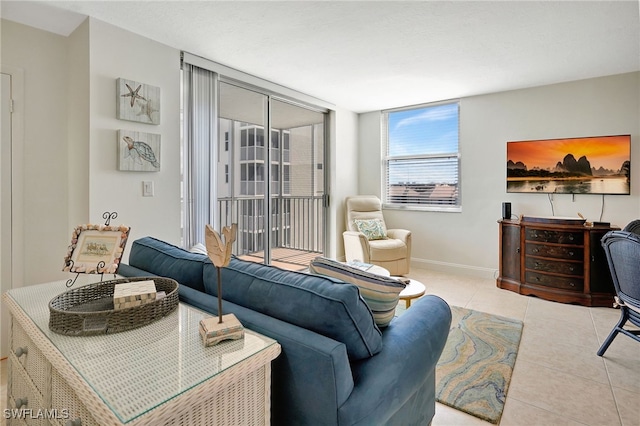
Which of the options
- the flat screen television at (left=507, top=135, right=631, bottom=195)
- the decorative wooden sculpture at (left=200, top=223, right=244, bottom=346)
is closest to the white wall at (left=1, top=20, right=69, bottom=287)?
the decorative wooden sculpture at (left=200, top=223, right=244, bottom=346)

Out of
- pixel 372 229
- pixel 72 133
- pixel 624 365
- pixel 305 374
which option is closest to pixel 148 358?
pixel 305 374

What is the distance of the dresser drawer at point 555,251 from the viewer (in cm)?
333

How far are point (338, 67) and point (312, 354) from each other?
10.0 feet

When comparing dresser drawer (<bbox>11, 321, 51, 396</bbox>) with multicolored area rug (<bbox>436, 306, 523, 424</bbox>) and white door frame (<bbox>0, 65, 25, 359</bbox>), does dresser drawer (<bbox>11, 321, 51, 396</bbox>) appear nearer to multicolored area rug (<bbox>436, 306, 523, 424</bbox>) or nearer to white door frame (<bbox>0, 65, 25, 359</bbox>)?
white door frame (<bbox>0, 65, 25, 359</bbox>)

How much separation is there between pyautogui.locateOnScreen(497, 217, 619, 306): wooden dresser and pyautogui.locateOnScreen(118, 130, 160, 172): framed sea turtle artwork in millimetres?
3796

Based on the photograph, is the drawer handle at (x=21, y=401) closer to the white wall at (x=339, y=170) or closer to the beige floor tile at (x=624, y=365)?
the beige floor tile at (x=624, y=365)

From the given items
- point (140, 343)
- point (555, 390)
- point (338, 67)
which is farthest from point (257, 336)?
point (338, 67)

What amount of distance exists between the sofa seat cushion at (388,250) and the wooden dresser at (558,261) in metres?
1.21

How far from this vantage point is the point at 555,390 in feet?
6.33

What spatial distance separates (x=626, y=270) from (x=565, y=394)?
0.89m

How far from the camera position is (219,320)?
0.97 m

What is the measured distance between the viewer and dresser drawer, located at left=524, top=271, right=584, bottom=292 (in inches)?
132

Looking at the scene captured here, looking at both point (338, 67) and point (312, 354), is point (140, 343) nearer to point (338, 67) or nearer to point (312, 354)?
point (312, 354)

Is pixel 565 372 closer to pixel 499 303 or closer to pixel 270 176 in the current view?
pixel 499 303
